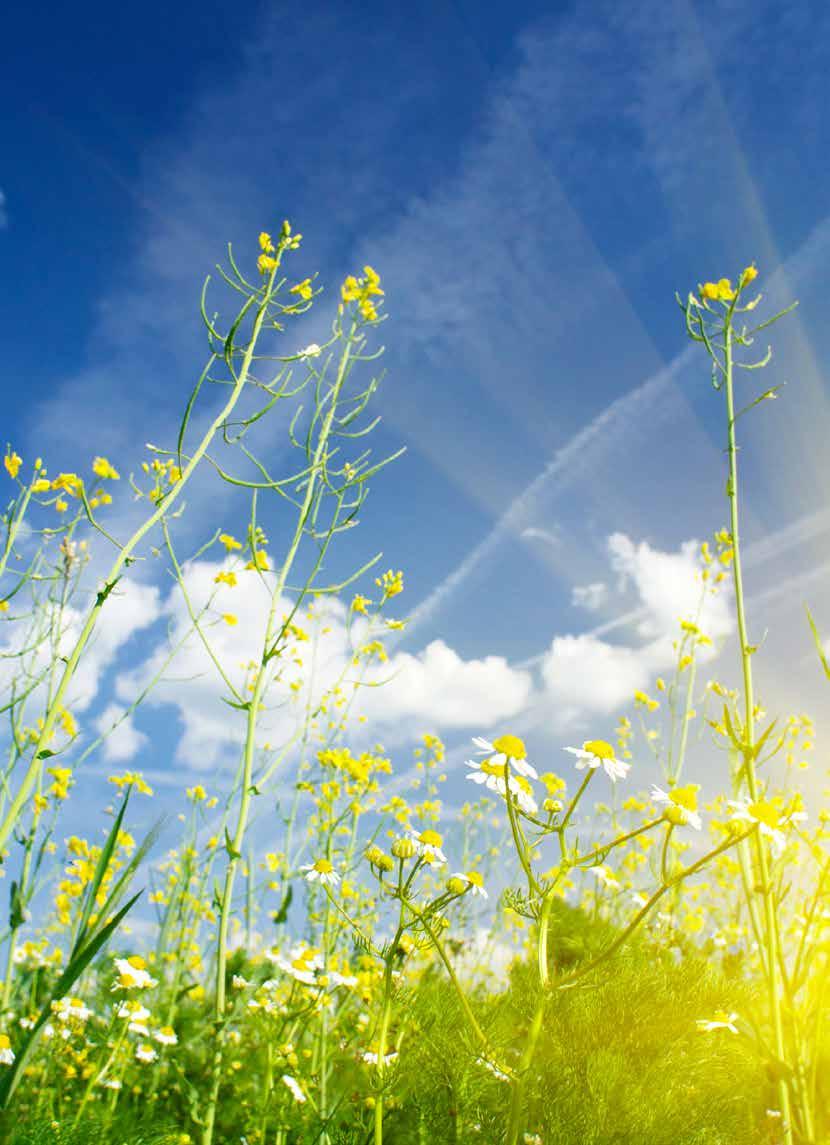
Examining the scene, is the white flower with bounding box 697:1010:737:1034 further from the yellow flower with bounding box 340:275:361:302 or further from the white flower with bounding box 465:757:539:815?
the yellow flower with bounding box 340:275:361:302

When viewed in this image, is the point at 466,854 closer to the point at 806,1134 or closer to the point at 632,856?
the point at 632,856

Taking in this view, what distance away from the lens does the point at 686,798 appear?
1362mm

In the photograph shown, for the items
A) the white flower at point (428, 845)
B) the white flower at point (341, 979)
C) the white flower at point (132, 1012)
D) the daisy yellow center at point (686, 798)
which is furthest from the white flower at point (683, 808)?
the white flower at point (132, 1012)

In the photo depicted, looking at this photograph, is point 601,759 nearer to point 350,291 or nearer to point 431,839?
point 431,839

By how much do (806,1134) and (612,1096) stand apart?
97cm

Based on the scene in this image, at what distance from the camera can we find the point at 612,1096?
220cm

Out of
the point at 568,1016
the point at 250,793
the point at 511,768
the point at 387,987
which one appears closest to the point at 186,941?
the point at 250,793

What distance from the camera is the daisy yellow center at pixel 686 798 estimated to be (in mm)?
1346

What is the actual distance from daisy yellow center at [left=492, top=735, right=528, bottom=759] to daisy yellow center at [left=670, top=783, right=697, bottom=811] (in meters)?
0.28

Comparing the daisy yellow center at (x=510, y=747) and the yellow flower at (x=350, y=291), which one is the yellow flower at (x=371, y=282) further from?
the daisy yellow center at (x=510, y=747)

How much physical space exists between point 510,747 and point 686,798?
12.3 inches

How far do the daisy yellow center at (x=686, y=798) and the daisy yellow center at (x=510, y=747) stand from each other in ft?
0.92

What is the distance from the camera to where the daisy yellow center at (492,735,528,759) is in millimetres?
1463

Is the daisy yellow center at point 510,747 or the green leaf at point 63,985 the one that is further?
the daisy yellow center at point 510,747
